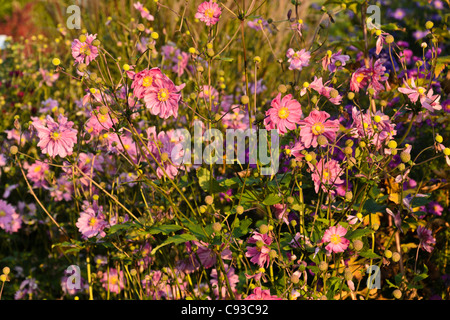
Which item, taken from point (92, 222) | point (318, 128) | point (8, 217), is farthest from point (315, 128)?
point (8, 217)

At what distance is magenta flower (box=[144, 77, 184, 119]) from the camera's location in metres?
1.48

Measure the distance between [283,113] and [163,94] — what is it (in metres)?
0.38

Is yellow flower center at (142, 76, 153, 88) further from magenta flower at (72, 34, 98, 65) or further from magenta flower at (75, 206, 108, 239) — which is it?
magenta flower at (75, 206, 108, 239)

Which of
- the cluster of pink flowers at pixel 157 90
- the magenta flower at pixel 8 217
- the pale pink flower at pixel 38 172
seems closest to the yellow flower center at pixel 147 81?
the cluster of pink flowers at pixel 157 90

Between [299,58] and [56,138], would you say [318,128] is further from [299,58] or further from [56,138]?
[56,138]

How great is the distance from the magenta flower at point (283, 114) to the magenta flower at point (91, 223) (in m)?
0.82

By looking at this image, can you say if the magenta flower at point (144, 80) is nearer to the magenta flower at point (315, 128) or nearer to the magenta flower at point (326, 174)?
the magenta flower at point (315, 128)

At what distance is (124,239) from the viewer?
6.02ft

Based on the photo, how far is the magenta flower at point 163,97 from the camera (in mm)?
1482

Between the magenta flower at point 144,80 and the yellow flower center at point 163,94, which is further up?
the magenta flower at point 144,80

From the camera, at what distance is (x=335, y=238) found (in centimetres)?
149

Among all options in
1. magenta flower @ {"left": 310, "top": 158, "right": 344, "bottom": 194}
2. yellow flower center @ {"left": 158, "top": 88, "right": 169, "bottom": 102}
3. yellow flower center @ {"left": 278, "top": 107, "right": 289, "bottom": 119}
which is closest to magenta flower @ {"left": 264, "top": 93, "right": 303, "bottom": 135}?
yellow flower center @ {"left": 278, "top": 107, "right": 289, "bottom": 119}
